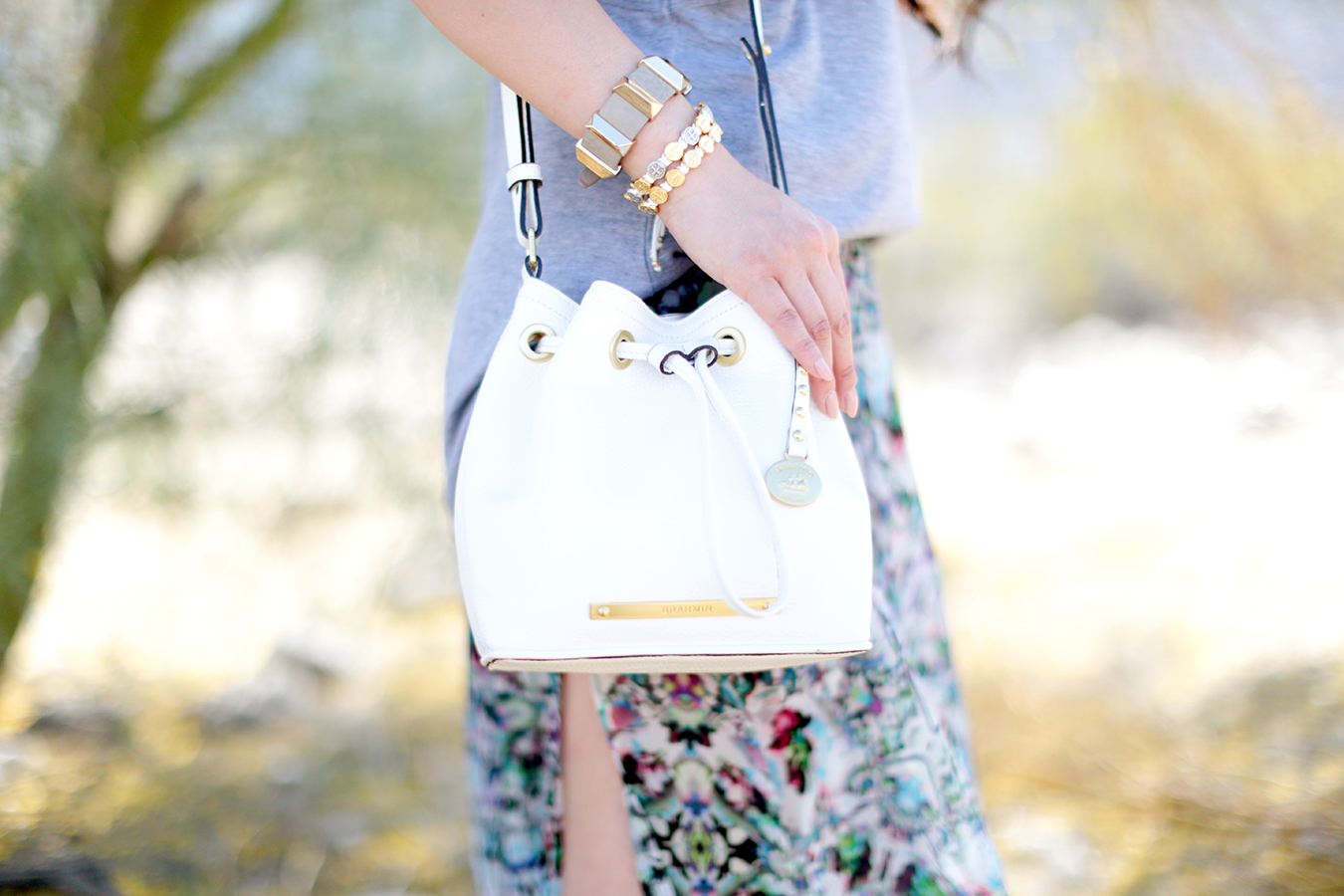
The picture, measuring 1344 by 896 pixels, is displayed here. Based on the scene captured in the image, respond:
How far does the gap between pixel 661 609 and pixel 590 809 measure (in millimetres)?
270

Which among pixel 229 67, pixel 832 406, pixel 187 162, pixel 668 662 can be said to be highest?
pixel 229 67

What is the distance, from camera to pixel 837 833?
69cm

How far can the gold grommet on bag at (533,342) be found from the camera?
1.78ft

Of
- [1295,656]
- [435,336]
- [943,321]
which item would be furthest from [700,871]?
[943,321]

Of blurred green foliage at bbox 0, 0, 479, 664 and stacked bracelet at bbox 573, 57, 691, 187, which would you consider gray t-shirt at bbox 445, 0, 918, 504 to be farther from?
blurred green foliage at bbox 0, 0, 479, 664

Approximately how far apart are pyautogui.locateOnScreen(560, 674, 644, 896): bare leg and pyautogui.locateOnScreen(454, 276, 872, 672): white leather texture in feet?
0.57

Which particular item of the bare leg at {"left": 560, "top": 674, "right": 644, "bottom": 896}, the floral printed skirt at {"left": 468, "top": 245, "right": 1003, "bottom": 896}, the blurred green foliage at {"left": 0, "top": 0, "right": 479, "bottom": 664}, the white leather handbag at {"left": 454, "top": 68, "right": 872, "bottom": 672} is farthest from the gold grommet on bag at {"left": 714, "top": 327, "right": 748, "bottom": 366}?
the blurred green foliage at {"left": 0, "top": 0, "right": 479, "bottom": 664}

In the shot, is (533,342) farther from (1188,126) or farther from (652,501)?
(1188,126)

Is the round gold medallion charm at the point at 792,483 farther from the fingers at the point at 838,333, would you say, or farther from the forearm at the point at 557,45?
the forearm at the point at 557,45

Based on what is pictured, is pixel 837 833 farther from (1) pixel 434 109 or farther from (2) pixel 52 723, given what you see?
(2) pixel 52 723

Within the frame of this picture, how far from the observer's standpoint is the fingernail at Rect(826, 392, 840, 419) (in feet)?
1.81

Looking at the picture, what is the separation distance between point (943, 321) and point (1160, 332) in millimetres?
825

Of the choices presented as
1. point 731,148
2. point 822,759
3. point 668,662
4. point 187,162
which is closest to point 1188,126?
point 731,148

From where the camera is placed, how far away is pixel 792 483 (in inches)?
20.5
